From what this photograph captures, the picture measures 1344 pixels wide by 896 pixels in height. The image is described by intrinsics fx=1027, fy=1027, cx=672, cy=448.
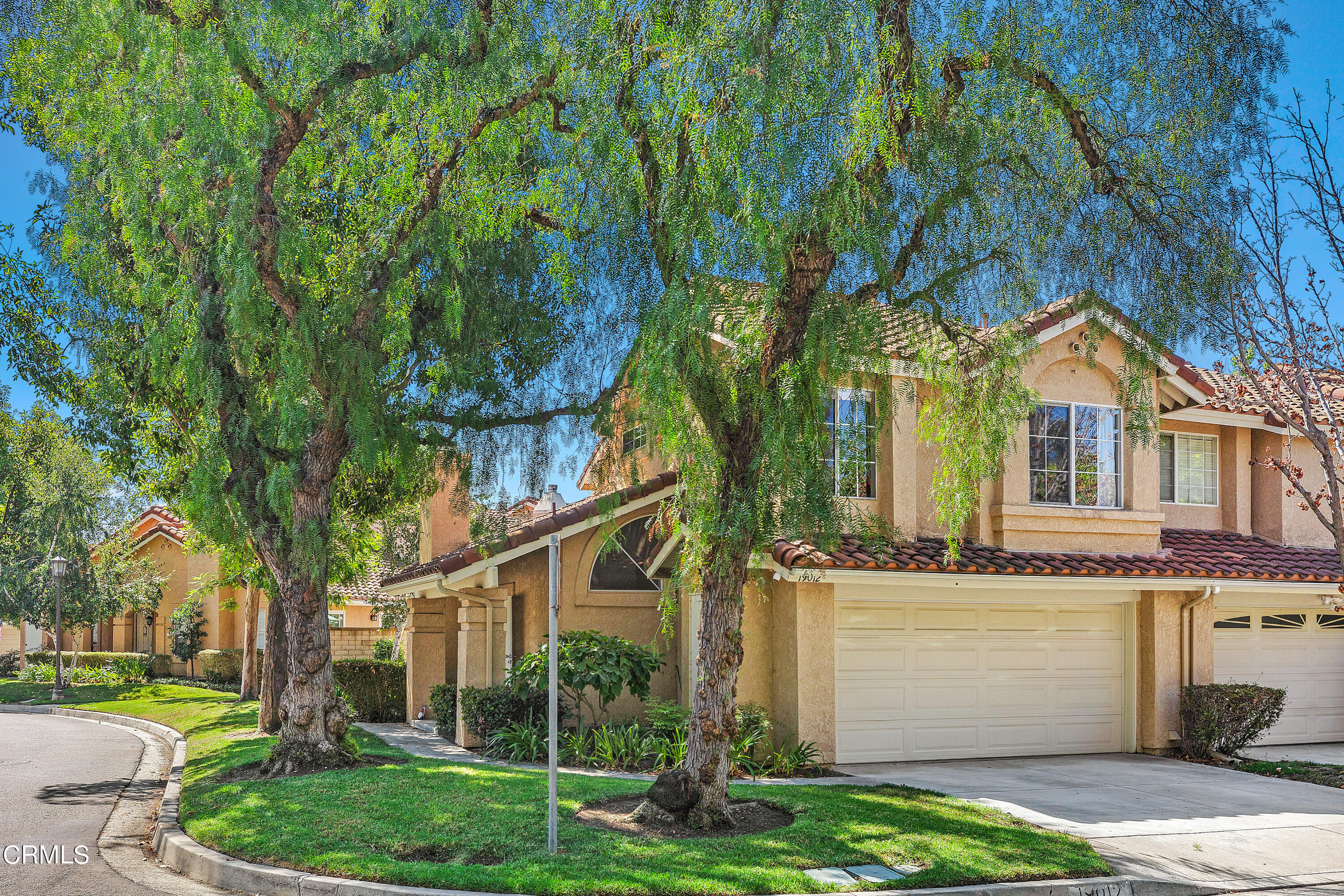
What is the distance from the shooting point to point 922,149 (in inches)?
322

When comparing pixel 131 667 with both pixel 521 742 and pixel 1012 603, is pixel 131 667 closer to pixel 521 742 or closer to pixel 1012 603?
pixel 521 742

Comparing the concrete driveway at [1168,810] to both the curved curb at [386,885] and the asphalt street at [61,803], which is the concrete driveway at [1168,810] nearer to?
the curved curb at [386,885]

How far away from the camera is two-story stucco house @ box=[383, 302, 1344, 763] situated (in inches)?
544

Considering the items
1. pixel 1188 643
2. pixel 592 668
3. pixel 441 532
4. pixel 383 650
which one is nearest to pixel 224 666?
pixel 383 650

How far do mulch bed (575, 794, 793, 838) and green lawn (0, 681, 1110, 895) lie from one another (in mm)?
175

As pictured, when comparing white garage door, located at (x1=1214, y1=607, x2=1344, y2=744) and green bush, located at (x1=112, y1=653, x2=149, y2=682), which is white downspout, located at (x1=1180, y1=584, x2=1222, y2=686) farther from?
green bush, located at (x1=112, y1=653, x2=149, y2=682)

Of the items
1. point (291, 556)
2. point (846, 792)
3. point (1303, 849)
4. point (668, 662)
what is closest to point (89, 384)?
point (291, 556)

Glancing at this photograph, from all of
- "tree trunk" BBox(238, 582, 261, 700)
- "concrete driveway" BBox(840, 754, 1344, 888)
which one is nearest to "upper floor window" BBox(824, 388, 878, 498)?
"concrete driveway" BBox(840, 754, 1344, 888)

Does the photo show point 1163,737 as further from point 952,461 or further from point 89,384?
point 89,384

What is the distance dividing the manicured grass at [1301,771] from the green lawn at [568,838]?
18.7 ft

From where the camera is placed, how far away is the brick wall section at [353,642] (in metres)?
31.7

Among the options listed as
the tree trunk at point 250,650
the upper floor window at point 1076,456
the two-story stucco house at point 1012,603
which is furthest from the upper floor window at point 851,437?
the tree trunk at point 250,650

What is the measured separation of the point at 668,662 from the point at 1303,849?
8.80 meters

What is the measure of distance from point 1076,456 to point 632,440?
9136 millimetres
